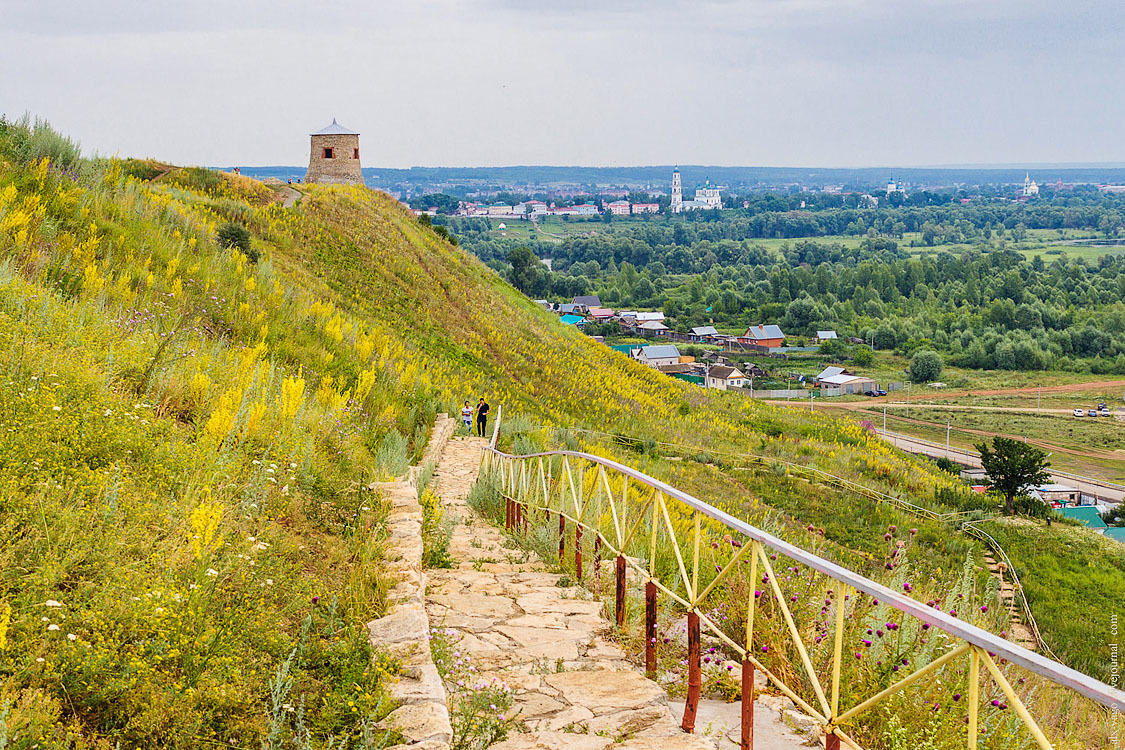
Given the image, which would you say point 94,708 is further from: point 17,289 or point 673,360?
point 673,360

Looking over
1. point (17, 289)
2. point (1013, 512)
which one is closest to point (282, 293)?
point (17, 289)

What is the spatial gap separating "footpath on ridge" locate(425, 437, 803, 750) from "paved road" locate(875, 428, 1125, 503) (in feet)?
125

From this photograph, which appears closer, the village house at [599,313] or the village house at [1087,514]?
the village house at [1087,514]

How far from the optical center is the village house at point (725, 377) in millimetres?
69688

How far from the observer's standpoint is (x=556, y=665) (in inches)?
177

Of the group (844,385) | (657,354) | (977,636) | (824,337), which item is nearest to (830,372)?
(844,385)

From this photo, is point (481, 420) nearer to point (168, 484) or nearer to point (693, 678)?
point (168, 484)

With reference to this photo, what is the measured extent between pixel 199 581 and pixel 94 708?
0.71 meters

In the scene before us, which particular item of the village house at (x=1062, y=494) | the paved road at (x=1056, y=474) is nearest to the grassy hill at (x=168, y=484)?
the village house at (x=1062, y=494)

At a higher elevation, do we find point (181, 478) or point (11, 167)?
point (11, 167)

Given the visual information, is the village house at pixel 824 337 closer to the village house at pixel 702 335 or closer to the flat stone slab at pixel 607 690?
the village house at pixel 702 335

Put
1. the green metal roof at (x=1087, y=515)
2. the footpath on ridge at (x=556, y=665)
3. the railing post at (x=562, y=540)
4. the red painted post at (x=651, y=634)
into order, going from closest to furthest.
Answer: the footpath on ridge at (x=556, y=665) < the red painted post at (x=651, y=634) < the railing post at (x=562, y=540) < the green metal roof at (x=1087, y=515)

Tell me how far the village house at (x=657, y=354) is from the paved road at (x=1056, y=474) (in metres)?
25.4

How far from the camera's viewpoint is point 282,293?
1357 cm
